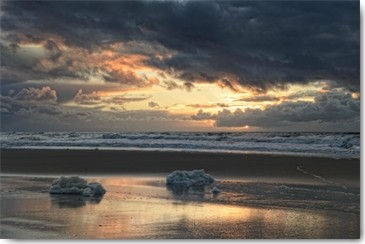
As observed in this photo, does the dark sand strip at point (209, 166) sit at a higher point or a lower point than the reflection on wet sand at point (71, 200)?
higher

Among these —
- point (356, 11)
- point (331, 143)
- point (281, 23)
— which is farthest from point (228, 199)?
point (331, 143)

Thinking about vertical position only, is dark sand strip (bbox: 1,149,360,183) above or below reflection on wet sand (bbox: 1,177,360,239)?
above

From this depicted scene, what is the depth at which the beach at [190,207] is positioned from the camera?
7.15 meters

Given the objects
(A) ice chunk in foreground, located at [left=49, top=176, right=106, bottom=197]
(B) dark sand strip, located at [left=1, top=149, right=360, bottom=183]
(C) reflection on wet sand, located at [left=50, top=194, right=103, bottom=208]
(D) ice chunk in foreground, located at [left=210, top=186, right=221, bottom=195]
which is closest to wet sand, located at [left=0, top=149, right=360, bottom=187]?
(B) dark sand strip, located at [left=1, top=149, right=360, bottom=183]

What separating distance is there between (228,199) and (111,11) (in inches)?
169

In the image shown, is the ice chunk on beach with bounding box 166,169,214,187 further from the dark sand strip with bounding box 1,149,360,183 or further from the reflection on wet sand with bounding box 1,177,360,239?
the dark sand strip with bounding box 1,149,360,183

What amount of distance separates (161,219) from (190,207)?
1.13 m

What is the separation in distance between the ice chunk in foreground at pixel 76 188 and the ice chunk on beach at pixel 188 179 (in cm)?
203

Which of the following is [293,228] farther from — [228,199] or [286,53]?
[286,53]

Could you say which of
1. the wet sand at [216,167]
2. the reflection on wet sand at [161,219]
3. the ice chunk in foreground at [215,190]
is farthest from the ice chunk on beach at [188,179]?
the wet sand at [216,167]

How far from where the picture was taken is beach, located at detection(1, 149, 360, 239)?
7.15 m

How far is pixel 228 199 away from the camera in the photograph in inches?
380

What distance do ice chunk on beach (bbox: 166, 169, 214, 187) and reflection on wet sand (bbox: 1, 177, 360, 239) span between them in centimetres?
156

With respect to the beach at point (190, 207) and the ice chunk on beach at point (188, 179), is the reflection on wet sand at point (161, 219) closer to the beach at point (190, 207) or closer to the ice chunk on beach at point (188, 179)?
the beach at point (190, 207)
